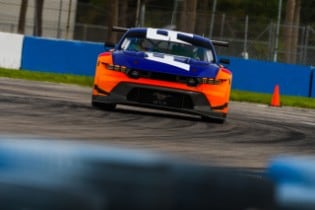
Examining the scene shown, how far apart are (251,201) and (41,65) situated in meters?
29.9

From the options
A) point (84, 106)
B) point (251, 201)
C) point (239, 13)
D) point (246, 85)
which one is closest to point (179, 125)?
point (84, 106)

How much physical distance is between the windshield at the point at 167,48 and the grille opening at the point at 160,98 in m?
1.18

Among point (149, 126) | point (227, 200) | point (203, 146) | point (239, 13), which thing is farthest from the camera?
point (239, 13)

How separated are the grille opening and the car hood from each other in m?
0.32

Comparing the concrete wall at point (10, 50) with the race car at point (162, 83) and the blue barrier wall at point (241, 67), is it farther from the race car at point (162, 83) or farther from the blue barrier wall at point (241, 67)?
the race car at point (162, 83)

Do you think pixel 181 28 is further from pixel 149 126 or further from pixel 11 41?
pixel 149 126

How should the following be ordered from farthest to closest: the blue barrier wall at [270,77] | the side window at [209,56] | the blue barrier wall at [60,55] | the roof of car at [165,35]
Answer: the blue barrier wall at [60,55] < the blue barrier wall at [270,77] < the roof of car at [165,35] < the side window at [209,56]

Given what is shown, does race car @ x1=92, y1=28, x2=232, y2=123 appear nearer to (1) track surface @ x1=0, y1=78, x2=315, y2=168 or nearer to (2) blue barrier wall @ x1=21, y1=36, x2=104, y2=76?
(1) track surface @ x1=0, y1=78, x2=315, y2=168

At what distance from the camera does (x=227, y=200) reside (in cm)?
262

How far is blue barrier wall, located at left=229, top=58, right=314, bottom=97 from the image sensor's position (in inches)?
1249

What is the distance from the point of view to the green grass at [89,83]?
91.7 feet

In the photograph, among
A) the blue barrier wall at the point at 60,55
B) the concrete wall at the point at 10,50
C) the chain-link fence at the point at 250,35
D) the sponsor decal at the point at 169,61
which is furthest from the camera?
the chain-link fence at the point at 250,35

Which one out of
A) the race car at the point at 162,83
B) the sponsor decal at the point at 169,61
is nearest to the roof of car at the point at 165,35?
the race car at the point at 162,83

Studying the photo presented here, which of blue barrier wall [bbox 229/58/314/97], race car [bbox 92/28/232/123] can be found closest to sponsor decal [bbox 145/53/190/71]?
race car [bbox 92/28/232/123]
